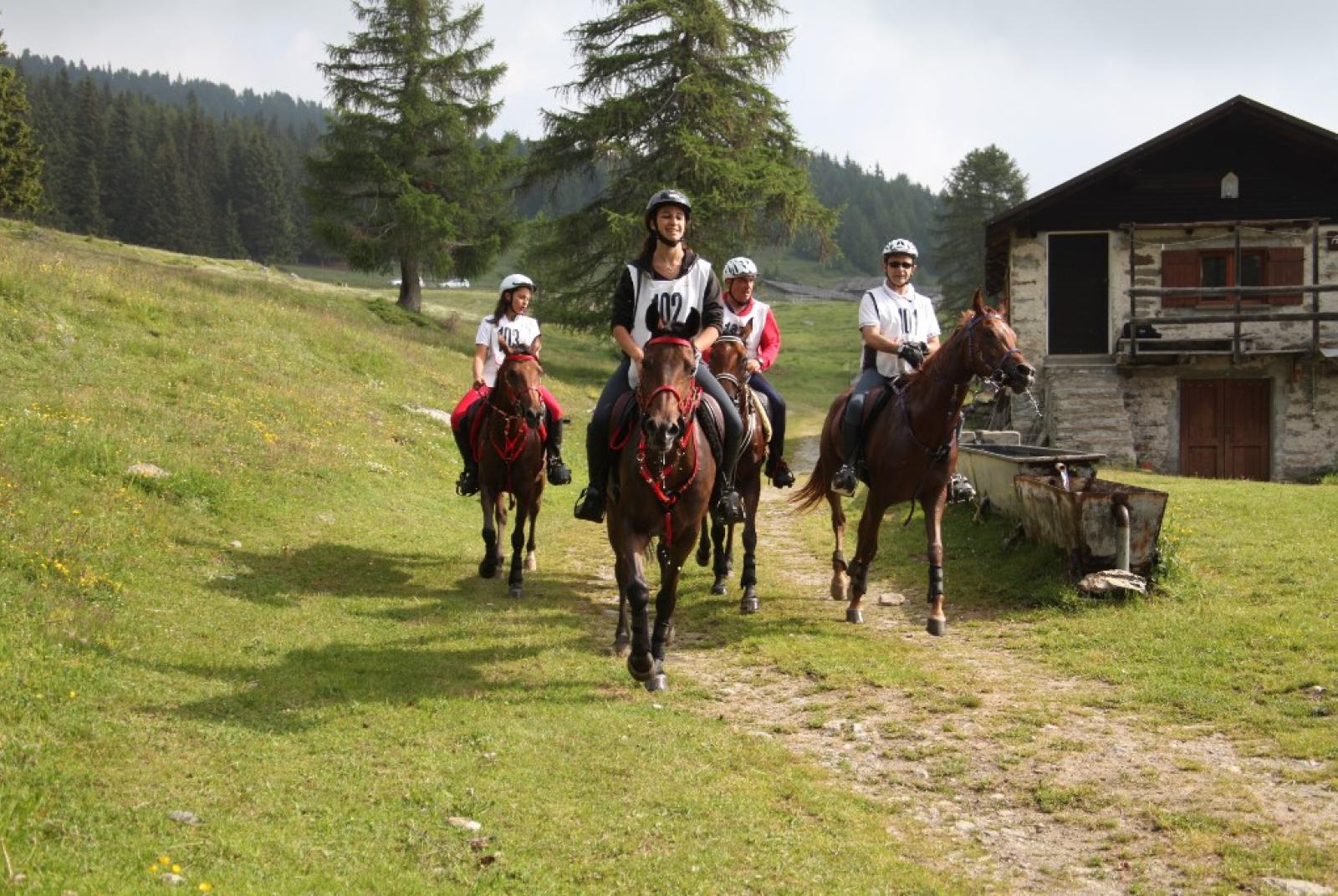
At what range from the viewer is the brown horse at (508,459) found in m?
11.2

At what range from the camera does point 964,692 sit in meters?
8.10

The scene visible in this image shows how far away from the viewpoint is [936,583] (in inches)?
394

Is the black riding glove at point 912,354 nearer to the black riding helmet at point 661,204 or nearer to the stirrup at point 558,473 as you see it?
the black riding helmet at point 661,204

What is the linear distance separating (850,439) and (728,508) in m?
2.87

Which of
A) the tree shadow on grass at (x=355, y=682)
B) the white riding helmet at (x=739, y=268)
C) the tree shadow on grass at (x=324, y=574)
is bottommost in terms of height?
the tree shadow on grass at (x=355, y=682)

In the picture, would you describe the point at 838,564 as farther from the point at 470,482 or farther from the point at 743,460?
the point at 470,482

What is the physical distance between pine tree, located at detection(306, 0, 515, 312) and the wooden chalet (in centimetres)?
2238

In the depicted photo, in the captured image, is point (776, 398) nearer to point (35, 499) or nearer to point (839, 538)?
point (839, 538)

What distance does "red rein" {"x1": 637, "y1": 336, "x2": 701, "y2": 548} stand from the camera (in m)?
7.47

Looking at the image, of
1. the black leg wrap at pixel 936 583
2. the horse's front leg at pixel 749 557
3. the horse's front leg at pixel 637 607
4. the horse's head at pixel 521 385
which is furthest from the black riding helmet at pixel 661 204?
the black leg wrap at pixel 936 583

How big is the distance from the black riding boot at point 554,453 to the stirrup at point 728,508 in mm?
3319

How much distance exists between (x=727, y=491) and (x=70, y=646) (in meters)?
4.93

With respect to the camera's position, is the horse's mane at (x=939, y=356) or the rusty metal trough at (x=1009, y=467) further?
the rusty metal trough at (x=1009, y=467)

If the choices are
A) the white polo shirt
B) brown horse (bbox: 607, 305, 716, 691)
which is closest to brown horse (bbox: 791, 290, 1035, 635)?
the white polo shirt
